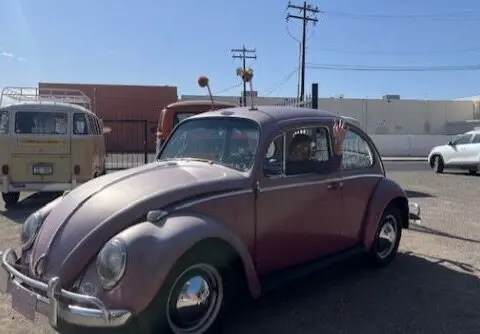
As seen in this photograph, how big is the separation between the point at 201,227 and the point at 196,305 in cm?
60

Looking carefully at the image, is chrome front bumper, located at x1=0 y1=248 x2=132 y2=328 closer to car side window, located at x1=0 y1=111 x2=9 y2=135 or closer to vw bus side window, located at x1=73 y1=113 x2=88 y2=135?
vw bus side window, located at x1=73 y1=113 x2=88 y2=135

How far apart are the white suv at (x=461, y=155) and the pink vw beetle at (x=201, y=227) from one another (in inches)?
594

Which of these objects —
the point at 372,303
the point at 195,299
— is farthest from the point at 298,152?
the point at 195,299

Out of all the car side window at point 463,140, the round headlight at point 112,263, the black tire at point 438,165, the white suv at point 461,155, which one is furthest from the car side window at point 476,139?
the round headlight at point 112,263

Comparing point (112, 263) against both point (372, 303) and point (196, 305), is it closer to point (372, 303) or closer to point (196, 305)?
point (196, 305)

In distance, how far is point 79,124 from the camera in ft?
36.0

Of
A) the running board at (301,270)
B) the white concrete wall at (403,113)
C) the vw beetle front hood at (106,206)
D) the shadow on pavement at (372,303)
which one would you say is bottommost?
the shadow on pavement at (372,303)

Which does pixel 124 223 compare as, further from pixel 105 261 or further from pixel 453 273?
pixel 453 273

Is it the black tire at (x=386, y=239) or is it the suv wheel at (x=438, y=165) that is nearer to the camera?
the black tire at (x=386, y=239)

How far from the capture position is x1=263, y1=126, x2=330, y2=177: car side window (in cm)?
496

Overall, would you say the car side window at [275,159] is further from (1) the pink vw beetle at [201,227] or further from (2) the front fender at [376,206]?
(2) the front fender at [376,206]

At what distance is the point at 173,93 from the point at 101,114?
18.2ft

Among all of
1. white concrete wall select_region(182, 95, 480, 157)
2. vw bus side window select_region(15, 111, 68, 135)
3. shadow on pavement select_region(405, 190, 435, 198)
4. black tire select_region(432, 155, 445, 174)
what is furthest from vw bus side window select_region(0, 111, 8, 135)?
white concrete wall select_region(182, 95, 480, 157)

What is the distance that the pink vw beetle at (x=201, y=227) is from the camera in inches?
143
